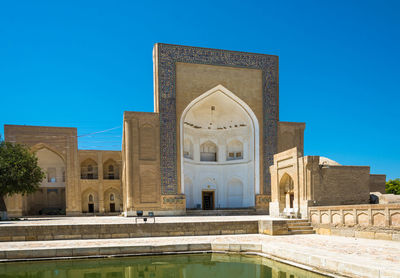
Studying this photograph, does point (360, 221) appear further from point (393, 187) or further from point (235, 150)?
point (393, 187)

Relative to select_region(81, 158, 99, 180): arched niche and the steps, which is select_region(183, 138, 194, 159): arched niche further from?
select_region(81, 158, 99, 180): arched niche

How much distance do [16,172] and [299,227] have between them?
13.4 meters

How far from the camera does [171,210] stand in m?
19.1

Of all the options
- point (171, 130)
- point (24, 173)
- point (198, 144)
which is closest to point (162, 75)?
point (171, 130)

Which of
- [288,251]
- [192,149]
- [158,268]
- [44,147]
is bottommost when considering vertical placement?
[158,268]

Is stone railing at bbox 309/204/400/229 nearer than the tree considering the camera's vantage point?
Yes

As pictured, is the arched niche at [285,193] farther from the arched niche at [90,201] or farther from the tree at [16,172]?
the arched niche at [90,201]

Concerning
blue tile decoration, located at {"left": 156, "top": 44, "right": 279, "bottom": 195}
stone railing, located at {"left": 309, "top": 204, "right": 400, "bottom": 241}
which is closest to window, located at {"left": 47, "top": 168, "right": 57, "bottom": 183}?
blue tile decoration, located at {"left": 156, "top": 44, "right": 279, "bottom": 195}

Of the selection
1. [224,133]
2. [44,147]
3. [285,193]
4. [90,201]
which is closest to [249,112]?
[224,133]

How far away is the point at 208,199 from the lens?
915 inches

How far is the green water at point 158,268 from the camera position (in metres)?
7.57

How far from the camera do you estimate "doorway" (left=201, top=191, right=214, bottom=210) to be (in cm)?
2298

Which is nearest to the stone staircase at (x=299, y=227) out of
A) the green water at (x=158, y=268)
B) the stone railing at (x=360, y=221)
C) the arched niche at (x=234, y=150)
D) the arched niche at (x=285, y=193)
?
the stone railing at (x=360, y=221)

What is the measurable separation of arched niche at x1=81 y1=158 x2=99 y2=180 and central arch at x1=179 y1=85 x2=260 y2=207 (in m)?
8.59
